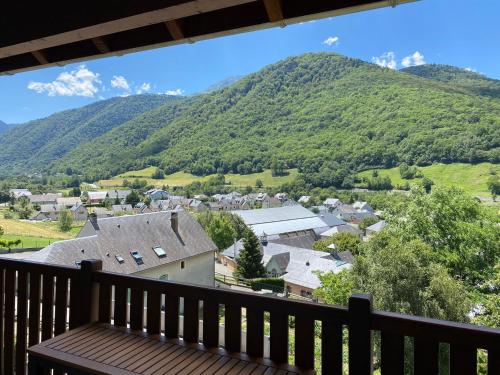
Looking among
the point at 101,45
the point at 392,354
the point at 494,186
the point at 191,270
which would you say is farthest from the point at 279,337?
the point at 494,186

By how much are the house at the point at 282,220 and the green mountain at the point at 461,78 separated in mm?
42864

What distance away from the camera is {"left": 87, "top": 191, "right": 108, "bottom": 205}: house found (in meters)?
57.8

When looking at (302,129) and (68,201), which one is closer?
(68,201)

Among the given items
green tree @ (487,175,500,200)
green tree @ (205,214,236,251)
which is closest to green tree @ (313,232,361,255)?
green tree @ (205,214,236,251)

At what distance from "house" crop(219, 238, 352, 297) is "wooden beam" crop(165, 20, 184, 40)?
1832 centimetres

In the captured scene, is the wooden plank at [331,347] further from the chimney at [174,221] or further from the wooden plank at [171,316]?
the chimney at [174,221]

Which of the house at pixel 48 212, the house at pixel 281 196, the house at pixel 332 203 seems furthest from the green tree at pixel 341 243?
the house at pixel 48 212

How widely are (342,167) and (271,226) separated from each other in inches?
929

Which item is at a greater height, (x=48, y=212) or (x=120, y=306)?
(x=120, y=306)

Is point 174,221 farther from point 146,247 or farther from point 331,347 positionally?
point 331,347

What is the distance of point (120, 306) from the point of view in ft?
6.44

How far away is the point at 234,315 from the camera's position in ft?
5.36

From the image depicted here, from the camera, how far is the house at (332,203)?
6156 centimetres

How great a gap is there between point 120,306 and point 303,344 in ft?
3.58
